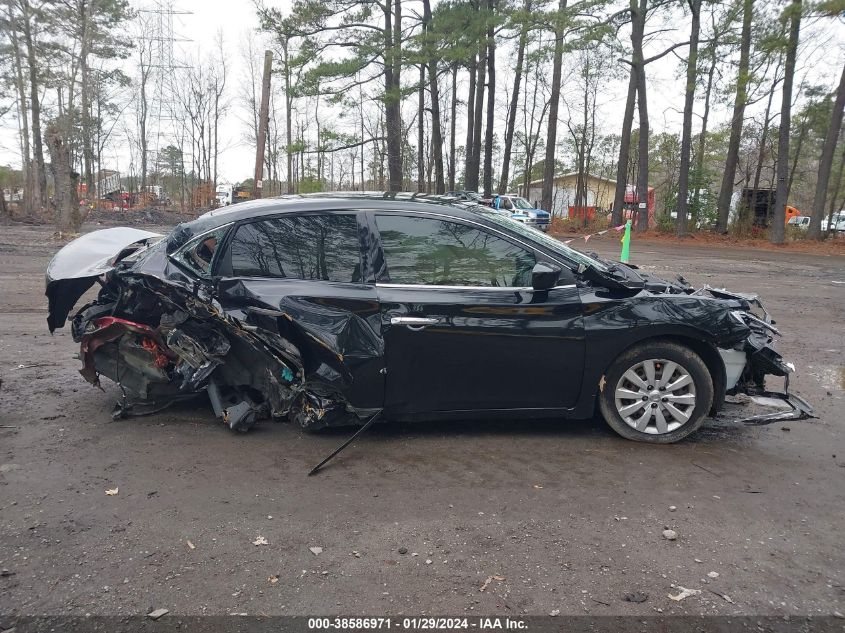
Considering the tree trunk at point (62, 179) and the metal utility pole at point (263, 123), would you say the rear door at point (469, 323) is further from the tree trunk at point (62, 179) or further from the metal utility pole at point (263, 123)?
the metal utility pole at point (263, 123)

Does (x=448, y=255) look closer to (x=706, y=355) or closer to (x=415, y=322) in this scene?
(x=415, y=322)

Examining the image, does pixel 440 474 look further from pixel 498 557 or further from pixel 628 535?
pixel 628 535

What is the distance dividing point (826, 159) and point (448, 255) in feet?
91.4

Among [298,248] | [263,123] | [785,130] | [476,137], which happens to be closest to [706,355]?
[298,248]

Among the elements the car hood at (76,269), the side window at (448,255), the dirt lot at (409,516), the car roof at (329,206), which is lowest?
the dirt lot at (409,516)

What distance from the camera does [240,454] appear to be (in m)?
4.18

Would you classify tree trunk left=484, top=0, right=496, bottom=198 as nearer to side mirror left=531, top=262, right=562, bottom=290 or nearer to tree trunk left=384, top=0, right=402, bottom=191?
tree trunk left=384, top=0, right=402, bottom=191

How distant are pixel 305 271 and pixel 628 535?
8.55 ft

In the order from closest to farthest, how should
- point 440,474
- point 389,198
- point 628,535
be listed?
1. point 628,535
2. point 440,474
3. point 389,198

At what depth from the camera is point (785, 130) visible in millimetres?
24891

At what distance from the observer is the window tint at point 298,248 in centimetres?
432

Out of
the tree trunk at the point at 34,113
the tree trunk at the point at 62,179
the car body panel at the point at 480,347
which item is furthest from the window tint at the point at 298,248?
the tree trunk at the point at 34,113

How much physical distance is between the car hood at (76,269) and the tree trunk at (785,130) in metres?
25.3

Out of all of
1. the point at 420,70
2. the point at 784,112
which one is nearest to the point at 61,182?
the point at 420,70
